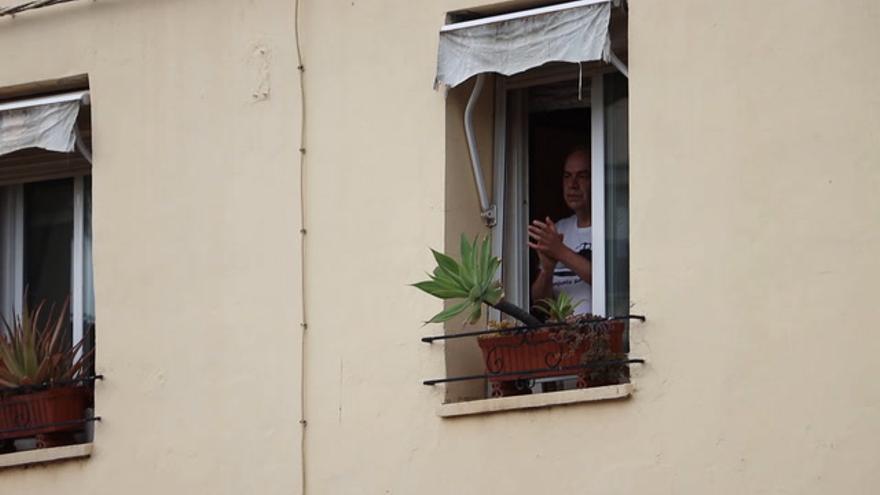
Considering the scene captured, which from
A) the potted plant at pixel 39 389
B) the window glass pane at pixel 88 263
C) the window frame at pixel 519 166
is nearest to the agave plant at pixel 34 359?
the potted plant at pixel 39 389

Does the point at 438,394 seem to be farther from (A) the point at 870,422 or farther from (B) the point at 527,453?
(A) the point at 870,422

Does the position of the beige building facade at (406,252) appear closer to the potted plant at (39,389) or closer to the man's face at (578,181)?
the potted plant at (39,389)

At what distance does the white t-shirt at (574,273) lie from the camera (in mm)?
12234

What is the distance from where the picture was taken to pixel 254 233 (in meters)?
12.7

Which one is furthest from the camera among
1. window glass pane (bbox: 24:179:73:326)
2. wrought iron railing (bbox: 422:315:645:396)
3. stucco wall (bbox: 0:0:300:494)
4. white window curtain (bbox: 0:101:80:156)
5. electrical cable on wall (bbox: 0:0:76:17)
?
window glass pane (bbox: 24:179:73:326)

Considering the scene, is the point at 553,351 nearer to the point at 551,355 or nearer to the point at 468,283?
the point at 551,355

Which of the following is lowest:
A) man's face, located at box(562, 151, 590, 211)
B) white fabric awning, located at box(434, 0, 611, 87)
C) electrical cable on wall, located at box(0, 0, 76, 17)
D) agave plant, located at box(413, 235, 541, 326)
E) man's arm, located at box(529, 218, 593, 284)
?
agave plant, located at box(413, 235, 541, 326)

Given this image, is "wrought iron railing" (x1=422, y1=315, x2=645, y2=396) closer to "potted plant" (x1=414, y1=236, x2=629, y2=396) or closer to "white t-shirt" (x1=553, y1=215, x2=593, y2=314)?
"potted plant" (x1=414, y1=236, x2=629, y2=396)

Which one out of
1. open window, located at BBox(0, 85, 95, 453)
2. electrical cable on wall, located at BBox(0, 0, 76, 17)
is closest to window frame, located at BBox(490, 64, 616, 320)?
open window, located at BBox(0, 85, 95, 453)

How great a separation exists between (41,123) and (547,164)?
3.00m

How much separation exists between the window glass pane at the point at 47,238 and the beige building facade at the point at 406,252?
0.91 m

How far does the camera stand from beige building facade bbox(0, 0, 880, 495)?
427 inches

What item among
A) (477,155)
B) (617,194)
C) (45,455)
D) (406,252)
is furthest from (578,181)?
(45,455)

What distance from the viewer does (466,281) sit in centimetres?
1148
